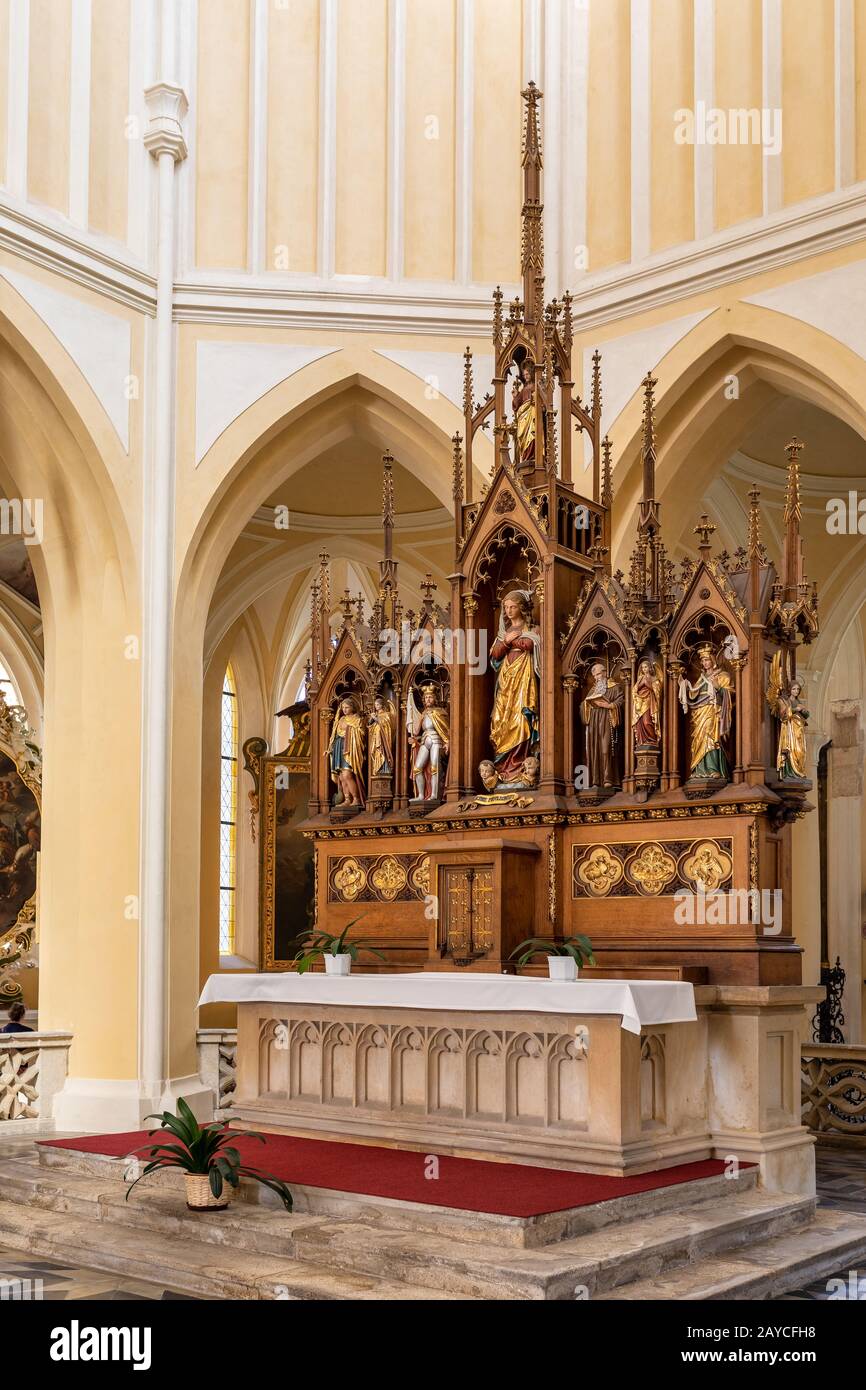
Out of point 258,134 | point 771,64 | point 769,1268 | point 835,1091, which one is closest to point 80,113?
point 258,134

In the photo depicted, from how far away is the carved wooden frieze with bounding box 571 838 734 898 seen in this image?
7949 millimetres

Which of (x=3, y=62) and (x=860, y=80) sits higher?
(x=3, y=62)

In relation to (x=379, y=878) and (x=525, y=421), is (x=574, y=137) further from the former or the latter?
(x=379, y=878)

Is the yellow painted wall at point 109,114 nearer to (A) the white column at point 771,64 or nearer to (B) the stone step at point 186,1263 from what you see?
(A) the white column at point 771,64

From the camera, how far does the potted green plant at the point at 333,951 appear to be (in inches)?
346

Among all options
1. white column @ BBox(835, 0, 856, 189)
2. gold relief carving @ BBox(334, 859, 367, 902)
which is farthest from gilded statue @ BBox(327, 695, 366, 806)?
white column @ BBox(835, 0, 856, 189)

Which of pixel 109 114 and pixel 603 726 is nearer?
pixel 603 726

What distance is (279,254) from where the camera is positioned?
1252cm

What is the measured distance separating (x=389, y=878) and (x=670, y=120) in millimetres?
6867

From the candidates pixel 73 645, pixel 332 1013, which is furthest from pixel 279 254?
pixel 332 1013

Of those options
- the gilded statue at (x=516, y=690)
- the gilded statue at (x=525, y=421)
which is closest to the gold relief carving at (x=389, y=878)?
the gilded statue at (x=516, y=690)

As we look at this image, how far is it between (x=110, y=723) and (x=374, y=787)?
2969mm

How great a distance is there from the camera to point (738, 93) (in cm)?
1171

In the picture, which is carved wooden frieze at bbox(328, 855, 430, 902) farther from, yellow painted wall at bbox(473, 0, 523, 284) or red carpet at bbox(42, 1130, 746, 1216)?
yellow painted wall at bbox(473, 0, 523, 284)
